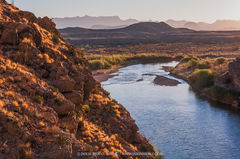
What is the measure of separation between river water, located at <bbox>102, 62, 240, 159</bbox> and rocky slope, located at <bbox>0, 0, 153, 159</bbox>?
221 inches

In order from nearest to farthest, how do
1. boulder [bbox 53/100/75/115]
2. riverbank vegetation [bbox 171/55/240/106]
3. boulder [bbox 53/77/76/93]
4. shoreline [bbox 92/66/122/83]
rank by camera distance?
boulder [bbox 53/100/75/115], boulder [bbox 53/77/76/93], riverbank vegetation [bbox 171/55/240/106], shoreline [bbox 92/66/122/83]

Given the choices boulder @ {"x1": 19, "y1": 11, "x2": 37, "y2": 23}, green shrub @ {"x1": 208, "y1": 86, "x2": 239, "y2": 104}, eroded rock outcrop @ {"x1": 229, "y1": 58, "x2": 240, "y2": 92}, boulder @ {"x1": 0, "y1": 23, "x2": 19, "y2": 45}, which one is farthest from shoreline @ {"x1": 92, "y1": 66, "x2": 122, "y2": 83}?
boulder @ {"x1": 0, "y1": 23, "x2": 19, "y2": 45}

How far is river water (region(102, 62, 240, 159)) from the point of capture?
17.9 m

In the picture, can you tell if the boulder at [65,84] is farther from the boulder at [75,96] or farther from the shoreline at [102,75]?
the shoreline at [102,75]

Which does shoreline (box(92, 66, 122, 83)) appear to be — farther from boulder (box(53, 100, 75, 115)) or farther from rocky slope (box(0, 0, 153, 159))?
boulder (box(53, 100, 75, 115))

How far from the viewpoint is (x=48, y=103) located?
9.25 m

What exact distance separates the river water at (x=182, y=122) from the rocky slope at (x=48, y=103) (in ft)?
18.5

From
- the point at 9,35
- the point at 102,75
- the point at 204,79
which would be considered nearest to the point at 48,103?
the point at 9,35

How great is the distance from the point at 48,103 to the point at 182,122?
16.6 metres

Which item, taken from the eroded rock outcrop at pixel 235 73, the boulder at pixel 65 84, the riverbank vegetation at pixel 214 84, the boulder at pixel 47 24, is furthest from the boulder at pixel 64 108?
the eroded rock outcrop at pixel 235 73

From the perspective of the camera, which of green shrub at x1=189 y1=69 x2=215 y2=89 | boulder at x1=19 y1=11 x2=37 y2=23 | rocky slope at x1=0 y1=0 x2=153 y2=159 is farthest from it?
green shrub at x1=189 y1=69 x2=215 y2=89

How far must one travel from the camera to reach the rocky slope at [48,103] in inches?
289

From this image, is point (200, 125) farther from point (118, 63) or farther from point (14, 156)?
point (118, 63)

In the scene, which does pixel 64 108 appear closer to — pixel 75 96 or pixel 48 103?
pixel 48 103
